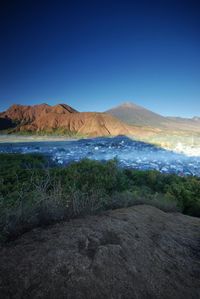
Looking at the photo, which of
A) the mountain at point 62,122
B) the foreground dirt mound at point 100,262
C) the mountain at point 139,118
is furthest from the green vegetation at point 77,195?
the mountain at point 139,118

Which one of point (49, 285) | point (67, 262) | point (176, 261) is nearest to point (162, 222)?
point (176, 261)

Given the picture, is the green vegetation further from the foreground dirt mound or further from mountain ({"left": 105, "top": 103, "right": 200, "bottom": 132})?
mountain ({"left": 105, "top": 103, "right": 200, "bottom": 132})

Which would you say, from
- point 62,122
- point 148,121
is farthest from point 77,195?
point 148,121

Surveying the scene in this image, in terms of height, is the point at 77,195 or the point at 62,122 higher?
the point at 62,122

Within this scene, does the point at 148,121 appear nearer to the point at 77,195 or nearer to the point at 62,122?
the point at 62,122

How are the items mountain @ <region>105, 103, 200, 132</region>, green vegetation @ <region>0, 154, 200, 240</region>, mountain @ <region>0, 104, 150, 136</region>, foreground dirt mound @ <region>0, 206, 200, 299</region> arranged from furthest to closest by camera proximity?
1. mountain @ <region>105, 103, 200, 132</region>
2. mountain @ <region>0, 104, 150, 136</region>
3. green vegetation @ <region>0, 154, 200, 240</region>
4. foreground dirt mound @ <region>0, 206, 200, 299</region>

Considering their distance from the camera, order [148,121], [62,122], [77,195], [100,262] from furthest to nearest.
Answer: [148,121], [62,122], [77,195], [100,262]

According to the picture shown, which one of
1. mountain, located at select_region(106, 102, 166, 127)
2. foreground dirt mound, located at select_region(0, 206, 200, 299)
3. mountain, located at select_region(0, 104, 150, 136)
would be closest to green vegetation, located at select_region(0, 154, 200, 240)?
foreground dirt mound, located at select_region(0, 206, 200, 299)
